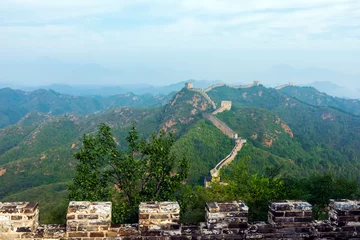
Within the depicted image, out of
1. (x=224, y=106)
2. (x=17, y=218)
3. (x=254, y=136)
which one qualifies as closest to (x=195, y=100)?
(x=224, y=106)

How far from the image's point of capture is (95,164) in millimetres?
10102

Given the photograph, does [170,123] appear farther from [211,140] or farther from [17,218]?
[17,218]

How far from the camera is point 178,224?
177 inches

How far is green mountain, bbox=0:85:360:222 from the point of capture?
47.9m

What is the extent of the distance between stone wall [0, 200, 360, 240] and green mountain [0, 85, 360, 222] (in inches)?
836

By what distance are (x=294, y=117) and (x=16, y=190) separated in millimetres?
88323

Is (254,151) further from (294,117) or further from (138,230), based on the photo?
(294,117)

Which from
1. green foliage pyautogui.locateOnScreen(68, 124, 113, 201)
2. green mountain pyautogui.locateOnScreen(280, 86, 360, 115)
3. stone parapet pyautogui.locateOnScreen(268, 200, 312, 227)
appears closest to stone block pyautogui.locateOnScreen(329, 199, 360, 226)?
stone parapet pyautogui.locateOnScreen(268, 200, 312, 227)

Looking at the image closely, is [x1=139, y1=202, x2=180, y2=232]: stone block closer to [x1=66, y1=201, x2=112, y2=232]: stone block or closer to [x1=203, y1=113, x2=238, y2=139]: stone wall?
[x1=66, y1=201, x2=112, y2=232]: stone block

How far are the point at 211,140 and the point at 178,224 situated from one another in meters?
50.4

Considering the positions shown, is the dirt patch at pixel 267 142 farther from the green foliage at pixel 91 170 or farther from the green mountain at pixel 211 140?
the green foliage at pixel 91 170

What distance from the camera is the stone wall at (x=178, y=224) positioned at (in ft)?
14.2

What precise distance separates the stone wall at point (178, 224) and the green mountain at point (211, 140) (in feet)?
69.7

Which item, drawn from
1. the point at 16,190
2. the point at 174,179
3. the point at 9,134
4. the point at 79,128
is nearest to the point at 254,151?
the point at 174,179
